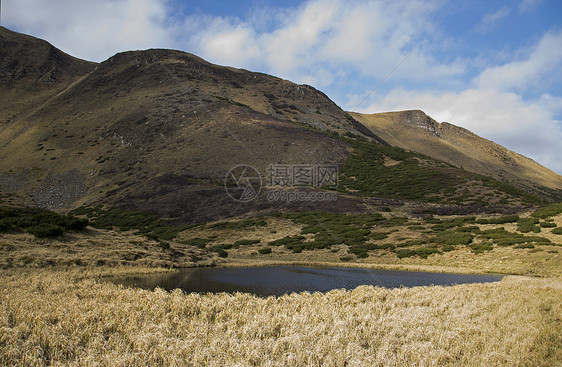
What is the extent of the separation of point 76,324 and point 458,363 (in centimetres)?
1041

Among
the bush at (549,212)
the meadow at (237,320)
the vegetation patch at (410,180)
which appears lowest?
the meadow at (237,320)

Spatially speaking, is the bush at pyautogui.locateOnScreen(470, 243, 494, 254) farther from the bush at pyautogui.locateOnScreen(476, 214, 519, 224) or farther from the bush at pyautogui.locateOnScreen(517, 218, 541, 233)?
the bush at pyautogui.locateOnScreen(476, 214, 519, 224)

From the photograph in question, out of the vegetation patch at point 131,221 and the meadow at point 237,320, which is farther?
the vegetation patch at point 131,221

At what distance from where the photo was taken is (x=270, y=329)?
10.0m

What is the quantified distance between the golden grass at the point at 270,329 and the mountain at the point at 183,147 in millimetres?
45535

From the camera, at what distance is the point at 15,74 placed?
164 metres

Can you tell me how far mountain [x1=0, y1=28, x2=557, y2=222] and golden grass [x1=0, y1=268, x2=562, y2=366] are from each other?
149 ft

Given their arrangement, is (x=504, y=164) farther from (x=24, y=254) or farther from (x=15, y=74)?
(x=15, y=74)

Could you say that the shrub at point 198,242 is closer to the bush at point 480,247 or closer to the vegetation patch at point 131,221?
the vegetation patch at point 131,221

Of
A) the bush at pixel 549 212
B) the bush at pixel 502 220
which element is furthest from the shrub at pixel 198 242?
the bush at pixel 549 212

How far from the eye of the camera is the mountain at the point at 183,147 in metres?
68.4

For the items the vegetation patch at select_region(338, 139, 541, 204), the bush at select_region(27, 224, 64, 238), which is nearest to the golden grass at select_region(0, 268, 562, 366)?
the bush at select_region(27, 224, 64, 238)

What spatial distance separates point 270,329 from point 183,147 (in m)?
89.7

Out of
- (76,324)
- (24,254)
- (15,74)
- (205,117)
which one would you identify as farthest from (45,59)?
(76,324)
